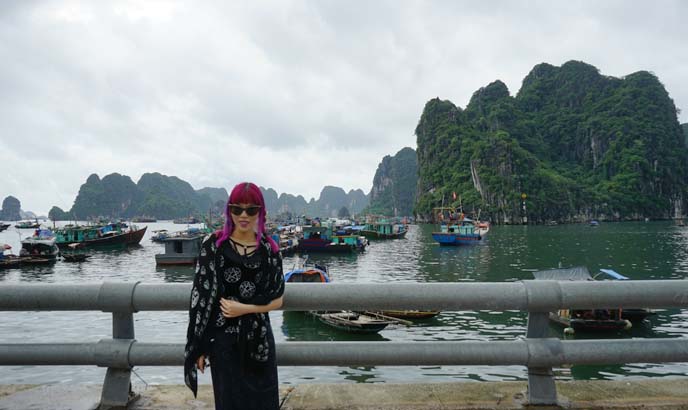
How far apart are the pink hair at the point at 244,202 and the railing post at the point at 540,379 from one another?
2004mm

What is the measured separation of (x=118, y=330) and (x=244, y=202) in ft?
5.02

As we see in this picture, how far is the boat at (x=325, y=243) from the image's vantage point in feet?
172

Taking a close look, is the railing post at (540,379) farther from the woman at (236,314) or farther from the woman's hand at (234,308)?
the woman's hand at (234,308)

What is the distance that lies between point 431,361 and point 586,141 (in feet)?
691

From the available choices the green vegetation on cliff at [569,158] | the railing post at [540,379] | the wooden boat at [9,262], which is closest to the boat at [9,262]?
the wooden boat at [9,262]

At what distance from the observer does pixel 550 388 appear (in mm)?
2986

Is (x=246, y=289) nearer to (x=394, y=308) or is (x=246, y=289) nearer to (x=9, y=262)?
(x=394, y=308)

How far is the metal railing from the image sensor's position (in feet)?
9.51

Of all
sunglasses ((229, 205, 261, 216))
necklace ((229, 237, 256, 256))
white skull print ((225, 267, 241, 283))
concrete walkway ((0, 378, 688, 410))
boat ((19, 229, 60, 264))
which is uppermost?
sunglasses ((229, 205, 261, 216))

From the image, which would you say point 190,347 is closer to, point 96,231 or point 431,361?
point 431,361

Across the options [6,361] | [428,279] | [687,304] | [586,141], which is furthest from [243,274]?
[586,141]

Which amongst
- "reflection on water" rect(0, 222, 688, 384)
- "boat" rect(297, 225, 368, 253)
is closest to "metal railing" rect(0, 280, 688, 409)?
"reflection on water" rect(0, 222, 688, 384)

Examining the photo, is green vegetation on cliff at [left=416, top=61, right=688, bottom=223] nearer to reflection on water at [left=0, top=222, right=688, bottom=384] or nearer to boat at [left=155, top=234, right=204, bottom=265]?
reflection on water at [left=0, top=222, right=688, bottom=384]

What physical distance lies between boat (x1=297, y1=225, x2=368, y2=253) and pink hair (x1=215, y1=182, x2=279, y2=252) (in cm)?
4987
